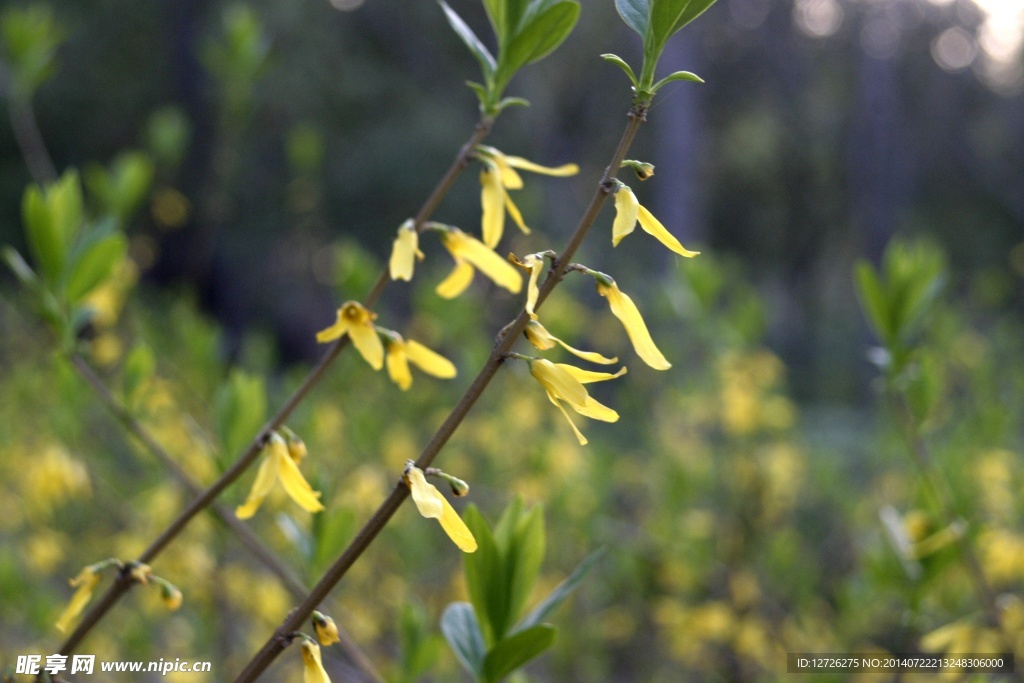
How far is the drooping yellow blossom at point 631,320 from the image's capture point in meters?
0.70

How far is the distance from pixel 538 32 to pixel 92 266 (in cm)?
76

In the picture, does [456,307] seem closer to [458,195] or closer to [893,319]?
[893,319]

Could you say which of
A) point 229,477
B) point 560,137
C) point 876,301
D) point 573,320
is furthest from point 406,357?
point 560,137

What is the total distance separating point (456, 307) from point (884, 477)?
237cm

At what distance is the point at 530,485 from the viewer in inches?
93.4

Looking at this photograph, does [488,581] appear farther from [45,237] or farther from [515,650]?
[45,237]

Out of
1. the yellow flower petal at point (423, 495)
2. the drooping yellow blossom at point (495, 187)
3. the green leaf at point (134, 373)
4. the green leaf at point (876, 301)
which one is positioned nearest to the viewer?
the yellow flower petal at point (423, 495)

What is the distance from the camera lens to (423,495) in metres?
0.64

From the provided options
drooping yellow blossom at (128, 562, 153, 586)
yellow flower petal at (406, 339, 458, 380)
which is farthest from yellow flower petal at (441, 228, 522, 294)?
drooping yellow blossom at (128, 562, 153, 586)

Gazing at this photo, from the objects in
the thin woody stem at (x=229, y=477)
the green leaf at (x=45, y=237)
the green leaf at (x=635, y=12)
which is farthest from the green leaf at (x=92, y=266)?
the green leaf at (x=635, y=12)

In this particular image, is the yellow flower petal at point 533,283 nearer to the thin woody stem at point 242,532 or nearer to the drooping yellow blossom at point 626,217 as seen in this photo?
the drooping yellow blossom at point 626,217

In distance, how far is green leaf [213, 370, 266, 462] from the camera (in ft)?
3.81

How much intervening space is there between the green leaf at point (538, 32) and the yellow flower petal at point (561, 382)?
33 cm

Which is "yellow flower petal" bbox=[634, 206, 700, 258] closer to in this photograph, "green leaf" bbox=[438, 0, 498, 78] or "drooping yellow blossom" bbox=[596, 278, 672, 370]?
"drooping yellow blossom" bbox=[596, 278, 672, 370]
